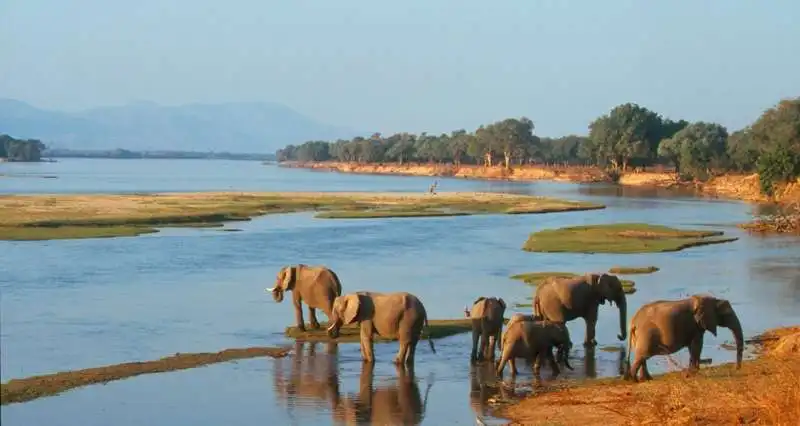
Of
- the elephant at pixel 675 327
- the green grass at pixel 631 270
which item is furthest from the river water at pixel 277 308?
the elephant at pixel 675 327

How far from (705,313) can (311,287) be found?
10.1m

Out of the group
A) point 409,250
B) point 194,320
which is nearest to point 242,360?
point 194,320

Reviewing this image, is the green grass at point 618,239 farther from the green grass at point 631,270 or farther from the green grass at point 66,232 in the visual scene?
the green grass at point 66,232

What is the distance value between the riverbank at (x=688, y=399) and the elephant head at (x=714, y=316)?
1.77 feet

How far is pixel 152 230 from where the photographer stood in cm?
5881

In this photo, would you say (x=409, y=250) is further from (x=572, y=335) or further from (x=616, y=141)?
(x=616, y=141)

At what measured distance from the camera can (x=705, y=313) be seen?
67.9 feet

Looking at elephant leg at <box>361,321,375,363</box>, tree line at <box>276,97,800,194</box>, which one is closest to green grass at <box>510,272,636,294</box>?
elephant leg at <box>361,321,375,363</box>

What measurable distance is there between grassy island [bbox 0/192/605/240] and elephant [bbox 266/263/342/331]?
28296 millimetres

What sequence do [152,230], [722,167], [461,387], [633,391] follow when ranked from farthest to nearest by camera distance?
[722,167] → [152,230] → [461,387] → [633,391]

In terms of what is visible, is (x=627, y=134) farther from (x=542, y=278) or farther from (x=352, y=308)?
(x=352, y=308)

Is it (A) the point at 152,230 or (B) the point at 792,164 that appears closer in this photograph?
(A) the point at 152,230

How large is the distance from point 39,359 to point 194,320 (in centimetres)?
647

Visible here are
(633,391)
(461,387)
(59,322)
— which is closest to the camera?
(633,391)
